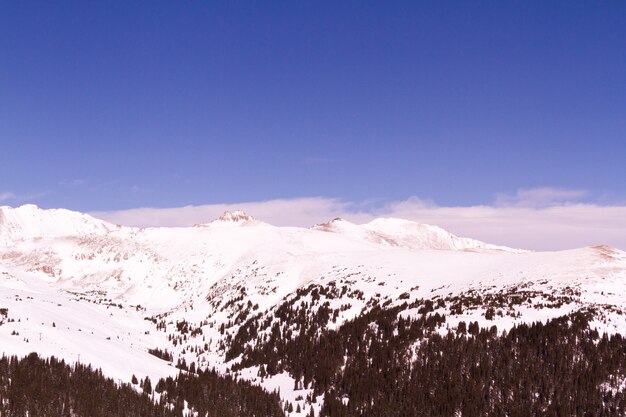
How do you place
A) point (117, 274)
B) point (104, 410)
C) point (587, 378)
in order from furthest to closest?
point (117, 274)
point (587, 378)
point (104, 410)

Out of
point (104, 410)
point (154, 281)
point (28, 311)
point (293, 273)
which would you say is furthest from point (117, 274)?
point (104, 410)

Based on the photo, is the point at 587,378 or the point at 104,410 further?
the point at 587,378

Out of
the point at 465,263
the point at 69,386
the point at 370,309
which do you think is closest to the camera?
the point at 69,386

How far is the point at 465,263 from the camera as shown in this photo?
4188cm

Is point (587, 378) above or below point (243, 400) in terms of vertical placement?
above

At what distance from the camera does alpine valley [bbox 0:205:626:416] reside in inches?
540

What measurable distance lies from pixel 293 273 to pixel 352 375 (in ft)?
91.3

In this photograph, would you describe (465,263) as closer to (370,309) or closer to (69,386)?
(370,309)

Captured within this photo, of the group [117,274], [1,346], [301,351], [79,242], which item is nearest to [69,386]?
[1,346]

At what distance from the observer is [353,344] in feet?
71.4

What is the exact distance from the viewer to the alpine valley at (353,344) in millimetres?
13711

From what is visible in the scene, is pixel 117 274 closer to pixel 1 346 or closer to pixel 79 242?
pixel 79 242

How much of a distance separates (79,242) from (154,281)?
27.1m

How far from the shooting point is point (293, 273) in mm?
45938
